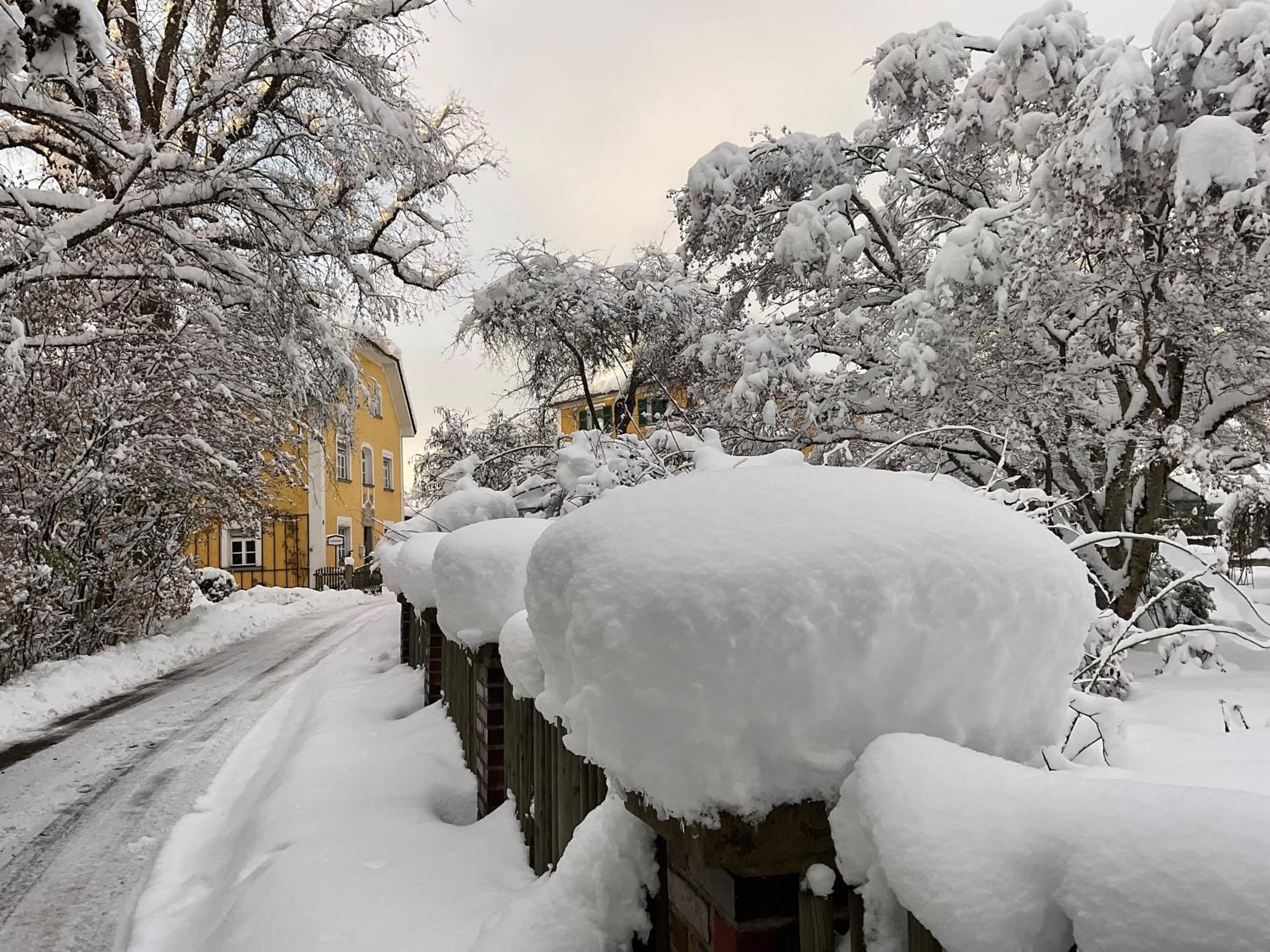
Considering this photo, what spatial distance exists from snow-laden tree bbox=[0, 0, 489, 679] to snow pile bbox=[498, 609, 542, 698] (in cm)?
576

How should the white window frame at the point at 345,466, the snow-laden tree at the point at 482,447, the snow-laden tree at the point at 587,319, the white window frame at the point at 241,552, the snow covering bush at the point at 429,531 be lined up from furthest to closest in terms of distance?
the white window frame at the point at 345,466 < the white window frame at the point at 241,552 < the snow-laden tree at the point at 587,319 < the snow-laden tree at the point at 482,447 < the snow covering bush at the point at 429,531

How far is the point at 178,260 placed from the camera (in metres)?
9.64

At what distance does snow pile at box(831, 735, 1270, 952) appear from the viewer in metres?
0.76

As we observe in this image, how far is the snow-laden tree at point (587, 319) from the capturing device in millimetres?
9219

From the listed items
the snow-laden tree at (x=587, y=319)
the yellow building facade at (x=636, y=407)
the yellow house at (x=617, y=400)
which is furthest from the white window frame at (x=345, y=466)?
the snow-laden tree at (x=587, y=319)

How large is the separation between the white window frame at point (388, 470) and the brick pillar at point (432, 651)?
2966 centimetres

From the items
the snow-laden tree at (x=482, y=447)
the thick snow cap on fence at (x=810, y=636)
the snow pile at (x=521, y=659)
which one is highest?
the snow-laden tree at (x=482, y=447)

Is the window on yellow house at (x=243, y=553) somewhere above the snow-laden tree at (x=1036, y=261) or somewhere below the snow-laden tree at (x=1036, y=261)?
below

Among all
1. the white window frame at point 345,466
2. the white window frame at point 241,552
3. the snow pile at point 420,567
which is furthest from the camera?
the white window frame at point 345,466

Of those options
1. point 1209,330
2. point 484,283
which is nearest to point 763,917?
point 1209,330

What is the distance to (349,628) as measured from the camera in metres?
14.3

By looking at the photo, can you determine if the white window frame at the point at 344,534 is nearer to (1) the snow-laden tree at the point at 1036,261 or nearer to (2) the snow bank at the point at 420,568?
(1) the snow-laden tree at the point at 1036,261

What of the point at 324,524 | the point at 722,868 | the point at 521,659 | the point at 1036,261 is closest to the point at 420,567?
the point at 521,659

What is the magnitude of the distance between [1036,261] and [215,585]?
63.4 feet
